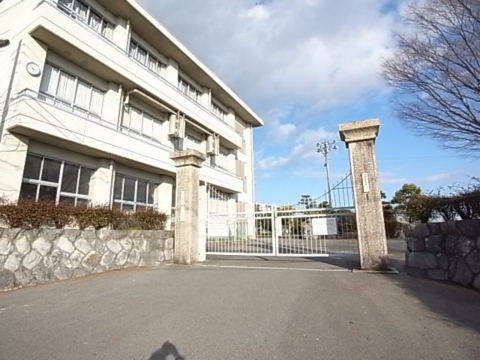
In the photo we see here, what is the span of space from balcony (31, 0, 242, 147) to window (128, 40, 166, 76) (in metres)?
1.15

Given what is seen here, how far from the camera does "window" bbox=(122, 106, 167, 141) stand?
13.7 metres

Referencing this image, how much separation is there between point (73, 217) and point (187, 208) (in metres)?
2.92

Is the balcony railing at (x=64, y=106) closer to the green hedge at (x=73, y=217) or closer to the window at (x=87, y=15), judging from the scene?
the window at (x=87, y=15)

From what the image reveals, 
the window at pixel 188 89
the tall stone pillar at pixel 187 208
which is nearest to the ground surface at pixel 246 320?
the tall stone pillar at pixel 187 208

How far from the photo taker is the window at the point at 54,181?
950 cm

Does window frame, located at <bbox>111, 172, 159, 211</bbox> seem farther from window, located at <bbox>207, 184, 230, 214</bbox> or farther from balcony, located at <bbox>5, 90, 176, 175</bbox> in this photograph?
window, located at <bbox>207, 184, 230, 214</bbox>

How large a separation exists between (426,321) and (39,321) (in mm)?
4671

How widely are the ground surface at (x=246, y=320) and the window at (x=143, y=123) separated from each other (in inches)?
396

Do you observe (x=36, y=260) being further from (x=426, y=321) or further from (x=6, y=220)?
(x=426, y=321)

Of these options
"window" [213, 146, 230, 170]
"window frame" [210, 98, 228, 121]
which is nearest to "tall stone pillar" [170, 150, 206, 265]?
"window" [213, 146, 230, 170]

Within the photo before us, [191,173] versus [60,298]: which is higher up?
[191,173]

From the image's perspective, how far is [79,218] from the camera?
6426 mm

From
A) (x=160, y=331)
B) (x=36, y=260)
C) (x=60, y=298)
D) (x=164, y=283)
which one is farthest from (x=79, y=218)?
(x=160, y=331)

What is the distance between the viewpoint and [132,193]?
13.6m
